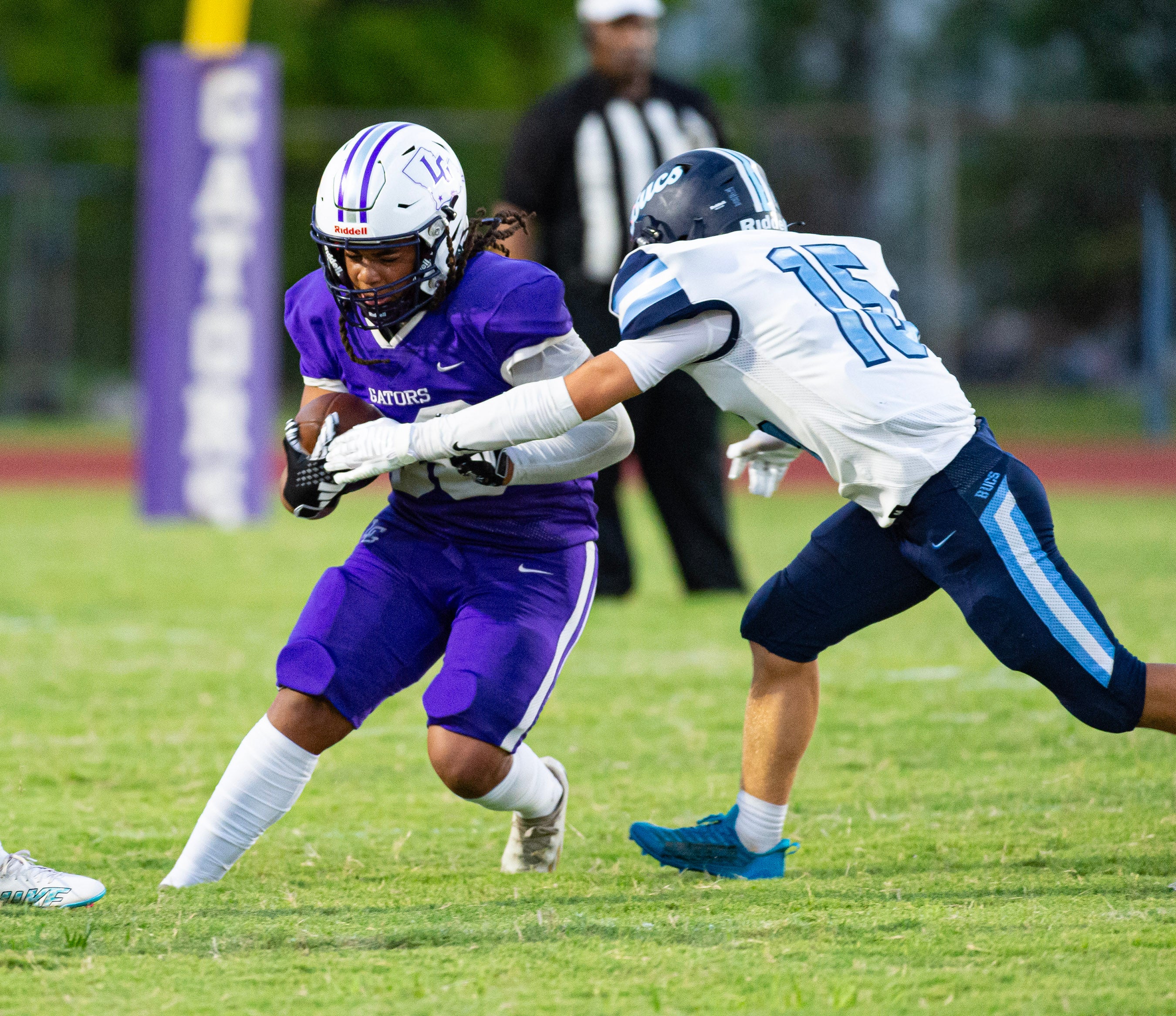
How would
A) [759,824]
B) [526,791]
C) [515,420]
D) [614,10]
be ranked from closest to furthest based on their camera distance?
[515,420]
[526,791]
[759,824]
[614,10]

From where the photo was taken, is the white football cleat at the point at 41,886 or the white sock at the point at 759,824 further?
the white sock at the point at 759,824

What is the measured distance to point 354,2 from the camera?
23453 millimetres

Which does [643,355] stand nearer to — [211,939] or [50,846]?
[211,939]

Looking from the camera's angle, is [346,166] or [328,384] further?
[328,384]

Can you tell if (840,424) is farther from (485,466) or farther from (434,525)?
(434,525)

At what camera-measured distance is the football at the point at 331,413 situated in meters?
3.17

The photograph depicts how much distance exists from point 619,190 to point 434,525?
3558 mm

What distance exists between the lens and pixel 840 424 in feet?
10.1

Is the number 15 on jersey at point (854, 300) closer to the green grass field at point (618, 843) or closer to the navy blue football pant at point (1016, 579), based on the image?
the navy blue football pant at point (1016, 579)

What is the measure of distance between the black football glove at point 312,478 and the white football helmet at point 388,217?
9.0 inches

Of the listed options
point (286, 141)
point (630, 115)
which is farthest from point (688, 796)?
point (286, 141)

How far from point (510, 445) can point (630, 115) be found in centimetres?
392

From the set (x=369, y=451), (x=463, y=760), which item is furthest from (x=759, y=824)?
(x=369, y=451)

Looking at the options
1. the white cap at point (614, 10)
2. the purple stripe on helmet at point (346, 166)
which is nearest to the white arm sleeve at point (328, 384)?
the purple stripe on helmet at point (346, 166)
